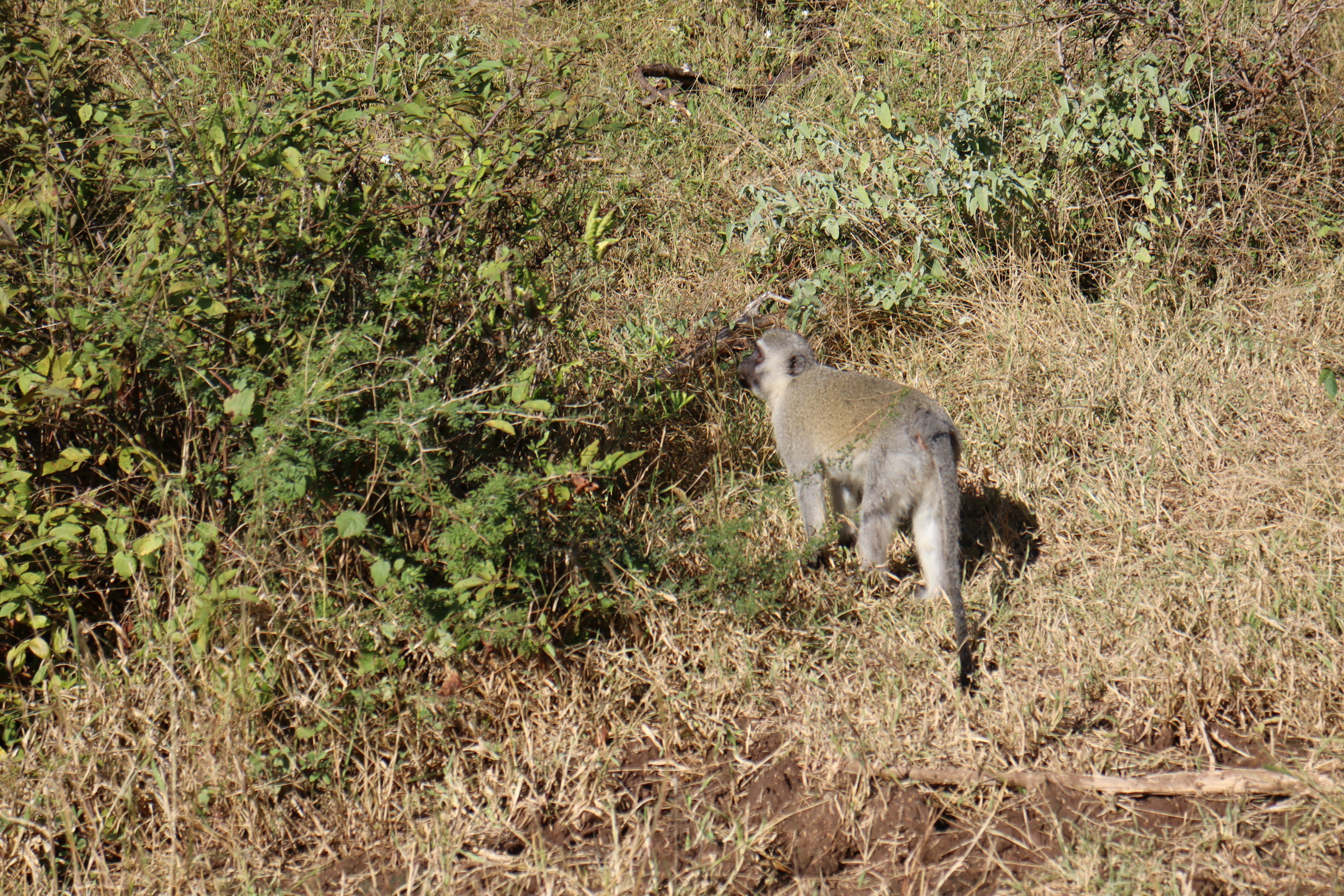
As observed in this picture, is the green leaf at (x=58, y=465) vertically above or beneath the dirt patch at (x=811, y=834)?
above

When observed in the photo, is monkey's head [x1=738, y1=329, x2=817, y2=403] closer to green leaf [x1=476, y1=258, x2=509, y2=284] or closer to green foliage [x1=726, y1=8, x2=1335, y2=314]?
green foliage [x1=726, y1=8, x2=1335, y2=314]

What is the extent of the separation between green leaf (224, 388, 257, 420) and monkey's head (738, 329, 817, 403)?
252 cm

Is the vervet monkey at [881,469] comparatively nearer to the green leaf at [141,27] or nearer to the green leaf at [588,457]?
the green leaf at [588,457]

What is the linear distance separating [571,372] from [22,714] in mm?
2351

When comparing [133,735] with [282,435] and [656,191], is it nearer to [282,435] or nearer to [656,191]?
[282,435]

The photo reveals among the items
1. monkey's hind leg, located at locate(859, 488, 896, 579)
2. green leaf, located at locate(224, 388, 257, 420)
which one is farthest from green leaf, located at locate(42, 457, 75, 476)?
monkey's hind leg, located at locate(859, 488, 896, 579)

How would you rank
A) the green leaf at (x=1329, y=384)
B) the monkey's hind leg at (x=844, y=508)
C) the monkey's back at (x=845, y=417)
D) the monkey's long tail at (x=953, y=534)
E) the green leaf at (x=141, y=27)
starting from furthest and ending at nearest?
the green leaf at (x=1329, y=384) → the monkey's hind leg at (x=844, y=508) → the monkey's back at (x=845, y=417) → the monkey's long tail at (x=953, y=534) → the green leaf at (x=141, y=27)

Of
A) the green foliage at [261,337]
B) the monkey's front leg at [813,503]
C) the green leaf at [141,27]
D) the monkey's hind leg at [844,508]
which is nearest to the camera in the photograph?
the green leaf at [141,27]

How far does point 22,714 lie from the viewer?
340cm

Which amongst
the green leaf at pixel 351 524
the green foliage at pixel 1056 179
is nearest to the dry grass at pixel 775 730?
the green leaf at pixel 351 524

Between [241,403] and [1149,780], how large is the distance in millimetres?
2864

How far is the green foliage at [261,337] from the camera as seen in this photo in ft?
11.1

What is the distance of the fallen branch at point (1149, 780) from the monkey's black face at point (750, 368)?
216 centimetres

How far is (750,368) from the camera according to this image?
17.0 ft
